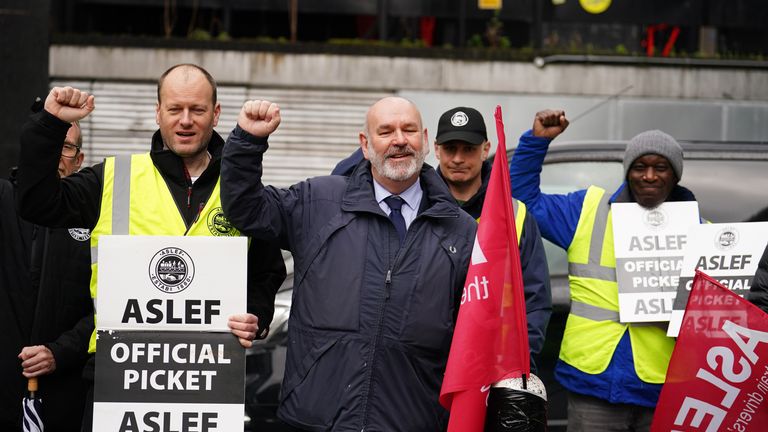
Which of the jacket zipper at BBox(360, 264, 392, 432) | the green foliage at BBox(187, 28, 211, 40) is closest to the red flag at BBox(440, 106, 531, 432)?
the jacket zipper at BBox(360, 264, 392, 432)

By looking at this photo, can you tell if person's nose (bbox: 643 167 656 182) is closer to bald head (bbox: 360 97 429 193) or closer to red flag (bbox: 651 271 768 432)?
red flag (bbox: 651 271 768 432)

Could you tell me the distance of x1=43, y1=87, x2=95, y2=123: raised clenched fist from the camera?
3.81 m

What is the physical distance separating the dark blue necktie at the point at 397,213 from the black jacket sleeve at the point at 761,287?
1.63 metres

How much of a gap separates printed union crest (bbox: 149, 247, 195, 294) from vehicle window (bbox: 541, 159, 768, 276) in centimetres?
316

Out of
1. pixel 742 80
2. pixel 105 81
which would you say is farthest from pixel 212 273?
pixel 742 80

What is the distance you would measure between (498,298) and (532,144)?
142 cm

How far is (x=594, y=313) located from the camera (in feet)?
17.0

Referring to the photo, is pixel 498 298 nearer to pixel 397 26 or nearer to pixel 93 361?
pixel 93 361

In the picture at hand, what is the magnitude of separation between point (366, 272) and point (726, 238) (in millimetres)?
1993

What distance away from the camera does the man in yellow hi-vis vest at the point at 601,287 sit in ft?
16.6

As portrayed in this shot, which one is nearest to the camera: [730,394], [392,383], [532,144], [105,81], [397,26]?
[392,383]

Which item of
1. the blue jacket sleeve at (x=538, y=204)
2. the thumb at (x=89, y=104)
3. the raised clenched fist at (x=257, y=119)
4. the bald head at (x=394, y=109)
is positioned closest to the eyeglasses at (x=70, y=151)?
the thumb at (x=89, y=104)

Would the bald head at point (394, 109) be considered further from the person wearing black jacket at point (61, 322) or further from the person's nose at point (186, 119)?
the person wearing black jacket at point (61, 322)

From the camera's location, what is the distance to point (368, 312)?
391 cm
